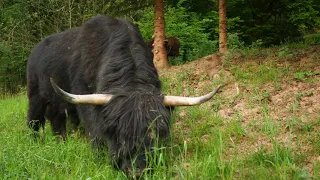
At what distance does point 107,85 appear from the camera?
14.3 ft

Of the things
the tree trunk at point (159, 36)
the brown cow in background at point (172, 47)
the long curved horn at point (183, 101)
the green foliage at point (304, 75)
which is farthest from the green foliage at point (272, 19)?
the long curved horn at point (183, 101)

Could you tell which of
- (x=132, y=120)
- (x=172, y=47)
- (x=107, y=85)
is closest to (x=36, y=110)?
(x=107, y=85)

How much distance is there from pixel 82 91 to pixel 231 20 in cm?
971

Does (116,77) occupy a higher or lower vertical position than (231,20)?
lower

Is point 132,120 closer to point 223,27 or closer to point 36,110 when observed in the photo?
point 36,110

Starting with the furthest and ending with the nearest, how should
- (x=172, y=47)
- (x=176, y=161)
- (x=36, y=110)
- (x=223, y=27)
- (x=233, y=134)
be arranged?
(x=172, y=47) < (x=223, y=27) < (x=36, y=110) < (x=233, y=134) < (x=176, y=161)

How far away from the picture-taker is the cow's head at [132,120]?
3.46m

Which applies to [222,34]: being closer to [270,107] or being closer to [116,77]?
[270,107]

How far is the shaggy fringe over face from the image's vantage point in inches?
137

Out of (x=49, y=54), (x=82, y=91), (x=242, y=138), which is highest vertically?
(x=49, y=54)

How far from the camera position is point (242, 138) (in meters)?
4.74

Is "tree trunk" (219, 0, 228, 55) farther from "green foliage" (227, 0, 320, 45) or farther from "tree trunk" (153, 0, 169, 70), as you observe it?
"green foliage" (227, 0, 320, 45)

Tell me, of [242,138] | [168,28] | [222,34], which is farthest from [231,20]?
[242,138]

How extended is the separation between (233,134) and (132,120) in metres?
1.93
